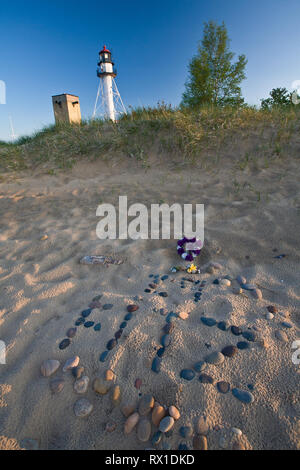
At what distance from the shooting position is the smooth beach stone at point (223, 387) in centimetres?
106

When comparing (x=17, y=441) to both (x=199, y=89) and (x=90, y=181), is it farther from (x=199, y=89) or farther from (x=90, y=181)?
(x=199, y=89)

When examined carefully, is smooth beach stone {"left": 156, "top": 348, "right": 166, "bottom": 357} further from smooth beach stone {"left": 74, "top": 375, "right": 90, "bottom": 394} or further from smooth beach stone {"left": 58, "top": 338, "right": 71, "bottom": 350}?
smooth beach stone {"left": 58, "top": 338, "right": 71, "bottom": 350}

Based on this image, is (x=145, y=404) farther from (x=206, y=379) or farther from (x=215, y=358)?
(x=215, y=358)

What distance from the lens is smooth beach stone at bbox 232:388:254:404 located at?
40.2 inches

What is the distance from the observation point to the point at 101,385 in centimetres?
110

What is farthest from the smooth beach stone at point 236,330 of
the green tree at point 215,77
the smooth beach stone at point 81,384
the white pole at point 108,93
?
the white pole at point 108,93

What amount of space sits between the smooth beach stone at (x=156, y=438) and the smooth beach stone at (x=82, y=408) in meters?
0.30

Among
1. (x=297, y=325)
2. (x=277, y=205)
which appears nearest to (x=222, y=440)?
(x=297, y=325)

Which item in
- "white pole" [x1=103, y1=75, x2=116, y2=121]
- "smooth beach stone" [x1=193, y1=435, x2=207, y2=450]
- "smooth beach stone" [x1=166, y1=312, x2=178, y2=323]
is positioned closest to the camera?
"smooth beach stone" [x1=193, y1=435, x2=207, y2=450]

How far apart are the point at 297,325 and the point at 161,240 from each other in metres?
1.41

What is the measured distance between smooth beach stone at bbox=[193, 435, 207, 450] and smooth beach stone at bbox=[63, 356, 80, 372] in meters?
0.67

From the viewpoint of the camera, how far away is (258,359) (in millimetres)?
1181

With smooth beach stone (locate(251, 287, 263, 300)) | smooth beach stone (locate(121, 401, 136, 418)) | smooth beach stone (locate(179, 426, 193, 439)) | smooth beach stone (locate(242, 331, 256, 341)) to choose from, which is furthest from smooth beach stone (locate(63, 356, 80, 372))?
smooth beach stone (locate(251, 287, 263, 300))

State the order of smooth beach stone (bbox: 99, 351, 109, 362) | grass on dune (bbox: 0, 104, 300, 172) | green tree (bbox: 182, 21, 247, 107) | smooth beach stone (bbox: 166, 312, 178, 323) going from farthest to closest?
green tree (bbox: 182, 21, 247, 107) < grass on dune (bbox: 0, 104, 300, 172) < smooth beach stone (bbox: 166, 312, 178, 323) < smooth beach stone (bbox: 99, 351, 109, 362)
